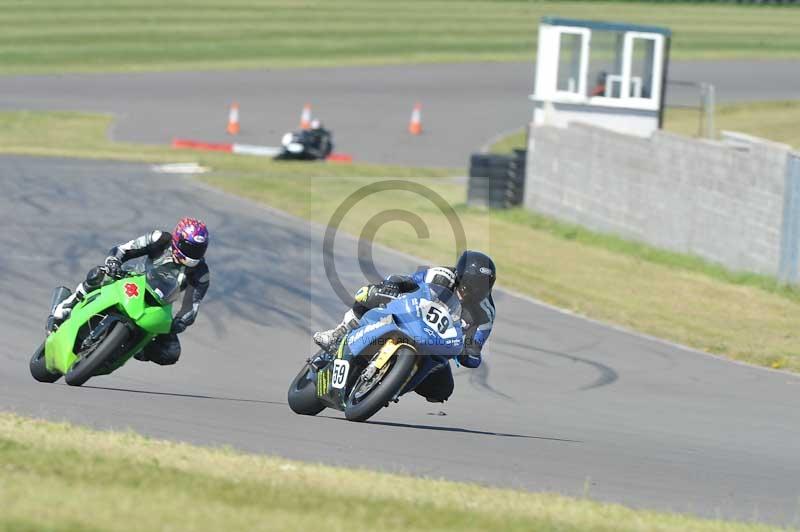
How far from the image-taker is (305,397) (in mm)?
10219

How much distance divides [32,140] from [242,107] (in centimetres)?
811

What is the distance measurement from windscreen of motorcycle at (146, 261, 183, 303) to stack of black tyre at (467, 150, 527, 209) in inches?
607

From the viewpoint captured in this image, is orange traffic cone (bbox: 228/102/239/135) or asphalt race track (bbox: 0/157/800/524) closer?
asphalt race track (bbox: 0/157/800/524)

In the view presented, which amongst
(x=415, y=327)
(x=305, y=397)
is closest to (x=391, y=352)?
(x=415, y=327)

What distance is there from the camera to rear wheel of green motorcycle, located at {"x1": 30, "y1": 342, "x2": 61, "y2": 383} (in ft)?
36.1

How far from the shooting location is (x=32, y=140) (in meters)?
33.2

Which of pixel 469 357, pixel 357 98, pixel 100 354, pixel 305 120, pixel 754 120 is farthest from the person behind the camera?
pixel 357 98

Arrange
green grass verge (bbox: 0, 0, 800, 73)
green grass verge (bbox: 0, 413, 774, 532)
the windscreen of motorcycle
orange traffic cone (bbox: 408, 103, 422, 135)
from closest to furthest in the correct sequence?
green grass verge (bbox: 0, 413, 774, 532), the windscreen of motorcycle, orange traffic cone (bbox: 408, 103, 422, 135), green grass verge (bbox: 0, 0, 800, 73)

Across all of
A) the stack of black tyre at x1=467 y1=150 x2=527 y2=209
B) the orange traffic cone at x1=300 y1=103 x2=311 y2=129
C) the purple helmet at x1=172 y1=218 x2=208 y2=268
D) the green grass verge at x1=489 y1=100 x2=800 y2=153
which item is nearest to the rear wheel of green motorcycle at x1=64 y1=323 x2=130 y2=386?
the purple helmet at x1=172 y1=218 x2=208 y2=268

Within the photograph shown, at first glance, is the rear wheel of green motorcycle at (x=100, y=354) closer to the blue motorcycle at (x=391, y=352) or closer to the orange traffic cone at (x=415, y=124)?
the blue motorcycle at (x=391, y=352)

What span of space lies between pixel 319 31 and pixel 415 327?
48025 mm

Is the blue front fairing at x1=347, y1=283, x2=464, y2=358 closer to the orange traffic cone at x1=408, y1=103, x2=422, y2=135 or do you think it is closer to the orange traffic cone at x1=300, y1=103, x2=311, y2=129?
the orange traffic cone at x1=300, y1=103, x2=311, y2=129

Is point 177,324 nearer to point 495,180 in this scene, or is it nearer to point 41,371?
point 41,371

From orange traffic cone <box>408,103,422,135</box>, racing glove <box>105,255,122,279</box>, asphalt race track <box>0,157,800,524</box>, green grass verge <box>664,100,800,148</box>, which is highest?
racing glove <box>105,255,122,279</box>
